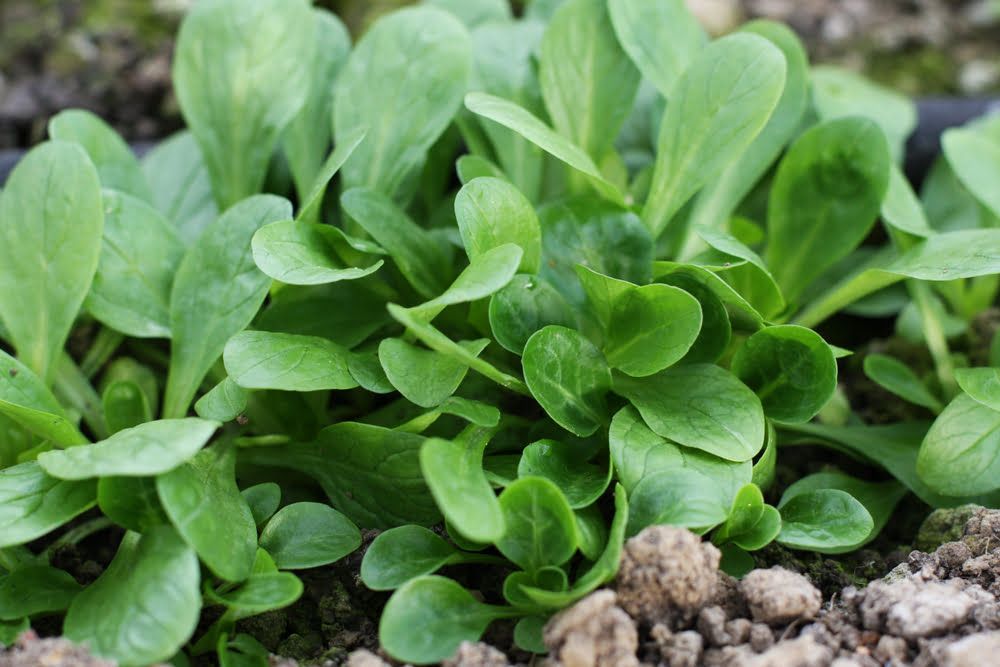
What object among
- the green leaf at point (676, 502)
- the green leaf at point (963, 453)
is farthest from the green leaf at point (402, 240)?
the green leaf at point (963, 453)

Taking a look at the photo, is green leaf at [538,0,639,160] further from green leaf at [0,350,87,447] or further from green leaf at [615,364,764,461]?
green leaf at [0,350,87,447]

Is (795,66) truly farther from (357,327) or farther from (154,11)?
(154,11)

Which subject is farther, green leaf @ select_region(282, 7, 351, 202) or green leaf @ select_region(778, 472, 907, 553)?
green leaf @ select_region(282, 7, 351, 202)

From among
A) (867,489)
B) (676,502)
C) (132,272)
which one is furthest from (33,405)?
(867,489)

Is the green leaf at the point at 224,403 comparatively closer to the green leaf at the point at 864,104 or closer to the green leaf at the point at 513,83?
the green leaf at the point at 513,83

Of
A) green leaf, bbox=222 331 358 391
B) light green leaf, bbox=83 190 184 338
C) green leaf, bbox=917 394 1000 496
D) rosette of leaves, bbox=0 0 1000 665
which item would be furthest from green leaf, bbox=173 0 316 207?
green leaf, bbox=917 394 1000 496

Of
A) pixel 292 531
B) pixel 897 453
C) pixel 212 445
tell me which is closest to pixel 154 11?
pixel 212 445
